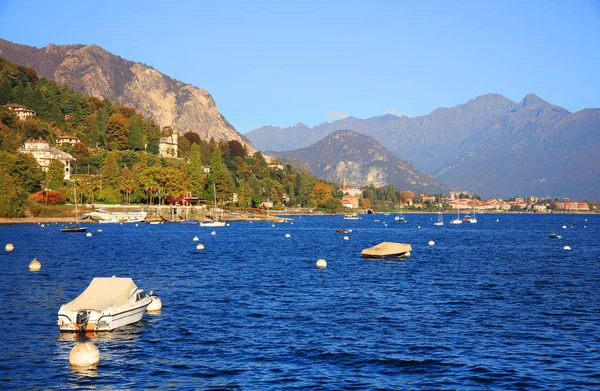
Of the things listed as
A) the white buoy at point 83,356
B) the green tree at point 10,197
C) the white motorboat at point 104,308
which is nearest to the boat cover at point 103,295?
the white motorboat at point 104,308

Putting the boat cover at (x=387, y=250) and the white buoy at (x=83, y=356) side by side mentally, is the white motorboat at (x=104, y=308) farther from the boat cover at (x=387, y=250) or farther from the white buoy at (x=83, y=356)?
the boat cover at (x=387, y=250)

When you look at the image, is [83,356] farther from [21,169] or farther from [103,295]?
[21,169]

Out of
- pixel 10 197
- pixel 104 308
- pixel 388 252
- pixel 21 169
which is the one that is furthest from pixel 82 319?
pixel 21 169

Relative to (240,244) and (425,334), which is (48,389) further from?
(240,244)

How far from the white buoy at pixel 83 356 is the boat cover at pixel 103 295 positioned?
281 inches

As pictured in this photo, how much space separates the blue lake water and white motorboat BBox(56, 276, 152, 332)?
794 millimetres

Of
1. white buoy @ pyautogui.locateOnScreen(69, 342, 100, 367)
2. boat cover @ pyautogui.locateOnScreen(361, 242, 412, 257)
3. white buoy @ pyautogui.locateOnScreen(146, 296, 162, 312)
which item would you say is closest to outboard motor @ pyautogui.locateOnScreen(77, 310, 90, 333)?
white buoy @ pyautogui.locateOnScreen(69, 342, 100, 367)

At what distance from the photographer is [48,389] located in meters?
27.8

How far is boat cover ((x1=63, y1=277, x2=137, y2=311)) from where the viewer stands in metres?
38.8

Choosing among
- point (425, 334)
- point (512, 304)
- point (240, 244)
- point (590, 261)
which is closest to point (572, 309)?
point (512, 304)

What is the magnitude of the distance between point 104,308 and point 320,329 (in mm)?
12827

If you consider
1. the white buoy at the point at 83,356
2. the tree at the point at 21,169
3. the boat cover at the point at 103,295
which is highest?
the tree at the point at 21,169

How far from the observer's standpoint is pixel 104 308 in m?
38.4

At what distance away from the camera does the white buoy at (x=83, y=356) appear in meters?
30.9
